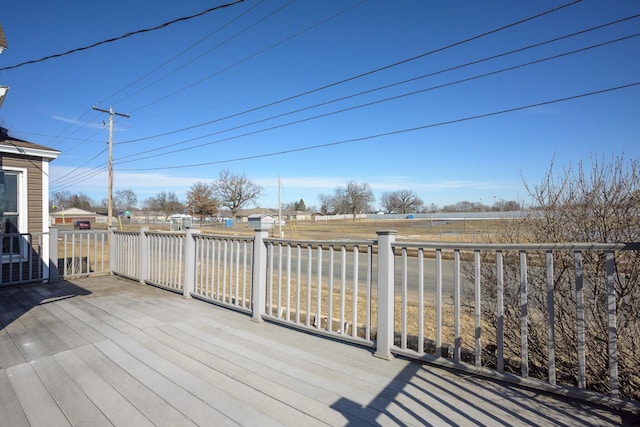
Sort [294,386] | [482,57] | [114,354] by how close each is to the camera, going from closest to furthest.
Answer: [294,386]
[114,354]
[482,57]

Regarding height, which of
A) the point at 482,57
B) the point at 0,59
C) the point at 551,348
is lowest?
the point at 551,348

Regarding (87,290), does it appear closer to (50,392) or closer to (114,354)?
(114,354)

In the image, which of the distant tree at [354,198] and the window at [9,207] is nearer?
the window at [9,207]

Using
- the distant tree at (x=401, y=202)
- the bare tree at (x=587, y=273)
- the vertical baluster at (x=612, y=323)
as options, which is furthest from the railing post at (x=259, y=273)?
the distant tree at (x=401, y=202)

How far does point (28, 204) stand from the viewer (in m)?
6.16

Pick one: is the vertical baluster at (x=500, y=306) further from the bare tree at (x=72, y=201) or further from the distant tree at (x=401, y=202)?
the bare tree at (x=72, y=201)

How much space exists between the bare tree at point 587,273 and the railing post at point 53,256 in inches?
239

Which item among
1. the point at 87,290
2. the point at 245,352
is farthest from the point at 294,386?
the point at 87,290

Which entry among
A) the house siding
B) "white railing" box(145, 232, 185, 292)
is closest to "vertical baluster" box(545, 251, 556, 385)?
"white railing" box(145, 232, 185, 292)

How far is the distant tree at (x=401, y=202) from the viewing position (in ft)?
227

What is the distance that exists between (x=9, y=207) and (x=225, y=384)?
673 cm

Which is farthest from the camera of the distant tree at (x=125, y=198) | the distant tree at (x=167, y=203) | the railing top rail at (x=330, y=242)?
the distant tree at (x=125, y=198)

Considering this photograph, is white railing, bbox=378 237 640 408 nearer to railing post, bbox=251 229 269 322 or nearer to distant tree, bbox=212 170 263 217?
railing post, bbox=251 229 269 322

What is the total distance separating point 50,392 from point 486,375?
2.63 meters
